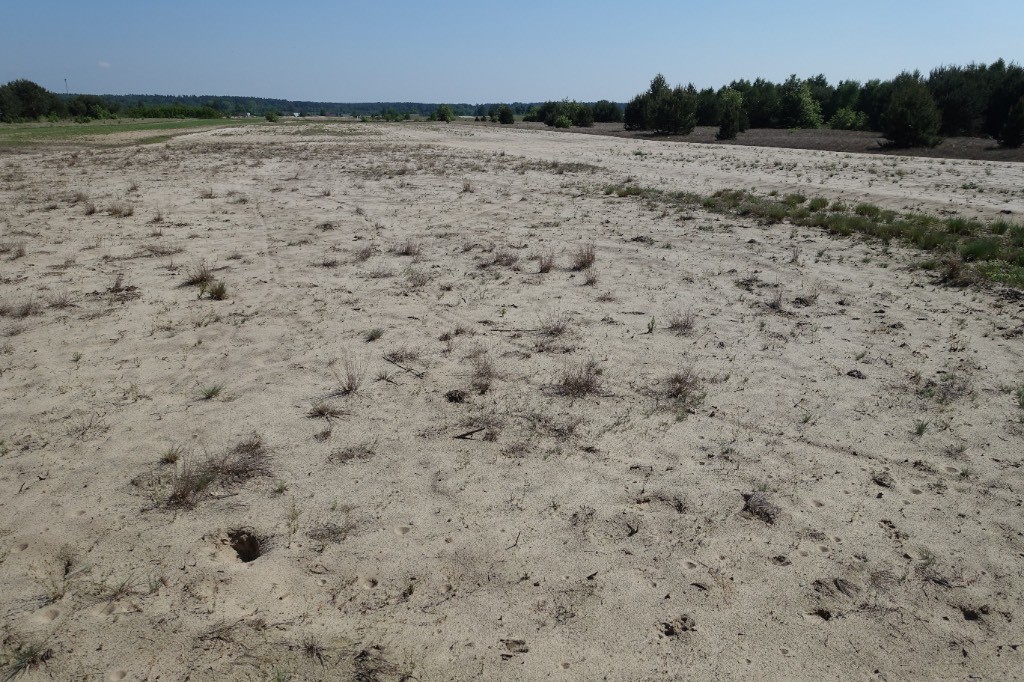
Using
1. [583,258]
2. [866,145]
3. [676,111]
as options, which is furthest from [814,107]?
[583,258]

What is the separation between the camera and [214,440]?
4.25 m

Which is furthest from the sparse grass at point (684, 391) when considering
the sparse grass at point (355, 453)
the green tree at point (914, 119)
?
the green tree at point (914, 119)

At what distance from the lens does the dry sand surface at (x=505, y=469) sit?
2.80 meters

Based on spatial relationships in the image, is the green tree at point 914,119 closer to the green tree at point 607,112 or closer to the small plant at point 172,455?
the small plant at point 172,455

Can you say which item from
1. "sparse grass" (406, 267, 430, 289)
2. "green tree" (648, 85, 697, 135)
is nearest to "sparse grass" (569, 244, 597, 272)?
"sparse grass" (406, 267, 430, 289)

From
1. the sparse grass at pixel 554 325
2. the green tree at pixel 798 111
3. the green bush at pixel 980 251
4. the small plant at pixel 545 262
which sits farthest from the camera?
the green tree at pixel 798 111

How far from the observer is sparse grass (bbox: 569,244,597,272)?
27.9 ft

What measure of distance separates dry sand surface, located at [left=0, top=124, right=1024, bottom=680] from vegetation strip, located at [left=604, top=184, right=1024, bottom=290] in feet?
3.00

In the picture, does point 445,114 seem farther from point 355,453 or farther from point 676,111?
point 355,453

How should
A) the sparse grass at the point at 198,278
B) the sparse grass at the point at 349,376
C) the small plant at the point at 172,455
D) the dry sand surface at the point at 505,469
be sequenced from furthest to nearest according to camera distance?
the sparse grass at the point at 198,278 < the sparse grass at the point at 349,376 < the small plant at the point at 172,455 < the dry sand surface at the point at 505,469

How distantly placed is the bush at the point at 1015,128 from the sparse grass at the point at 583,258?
27.9 m

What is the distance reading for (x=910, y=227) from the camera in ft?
34.8

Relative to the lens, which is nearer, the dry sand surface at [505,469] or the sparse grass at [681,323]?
the dry sand surface at [505,469]

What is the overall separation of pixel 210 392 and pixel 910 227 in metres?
11.1
